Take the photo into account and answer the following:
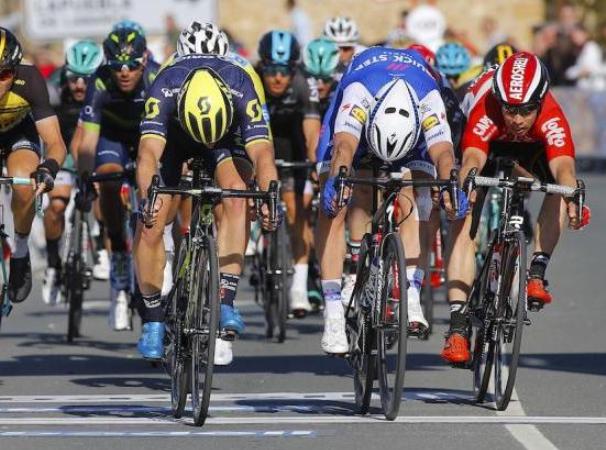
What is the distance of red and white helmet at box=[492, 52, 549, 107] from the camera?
11.3 metres

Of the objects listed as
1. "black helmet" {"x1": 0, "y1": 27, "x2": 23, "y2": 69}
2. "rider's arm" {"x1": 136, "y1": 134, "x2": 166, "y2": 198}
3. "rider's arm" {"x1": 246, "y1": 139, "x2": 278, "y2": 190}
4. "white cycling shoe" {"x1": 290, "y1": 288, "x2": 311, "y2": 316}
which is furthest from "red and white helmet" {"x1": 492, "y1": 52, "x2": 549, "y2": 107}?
"white cycling shoe" {"x1": 290, "y1": 288, "x2": 311, "y2": 316}

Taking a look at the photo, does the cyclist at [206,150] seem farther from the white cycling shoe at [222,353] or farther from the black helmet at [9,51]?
the black helmet at [9,51]

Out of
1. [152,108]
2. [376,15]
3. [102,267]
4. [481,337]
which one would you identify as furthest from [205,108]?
[376,15]

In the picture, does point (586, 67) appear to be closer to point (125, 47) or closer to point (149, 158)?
point (125, 47)

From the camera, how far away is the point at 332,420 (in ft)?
35.7

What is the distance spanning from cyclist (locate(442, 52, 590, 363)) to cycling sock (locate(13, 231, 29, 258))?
8.82 feet

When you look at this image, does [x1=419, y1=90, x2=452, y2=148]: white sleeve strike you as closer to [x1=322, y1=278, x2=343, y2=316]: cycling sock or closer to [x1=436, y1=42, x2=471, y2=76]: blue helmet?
[x1=322, y1=278, x2=343, y2=316]: cycling sock

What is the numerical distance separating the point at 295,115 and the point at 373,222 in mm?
4702

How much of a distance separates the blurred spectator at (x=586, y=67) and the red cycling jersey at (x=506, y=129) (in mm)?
19113

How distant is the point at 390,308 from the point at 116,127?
428cm

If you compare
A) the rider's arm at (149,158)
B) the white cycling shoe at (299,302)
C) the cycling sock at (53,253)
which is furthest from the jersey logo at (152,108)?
the cycling sock at (53,253)

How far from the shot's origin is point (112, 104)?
1449 cm

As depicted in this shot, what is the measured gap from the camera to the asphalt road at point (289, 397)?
1024cm

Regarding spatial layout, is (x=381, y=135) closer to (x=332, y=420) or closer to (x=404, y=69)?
(x=404, y=69)
